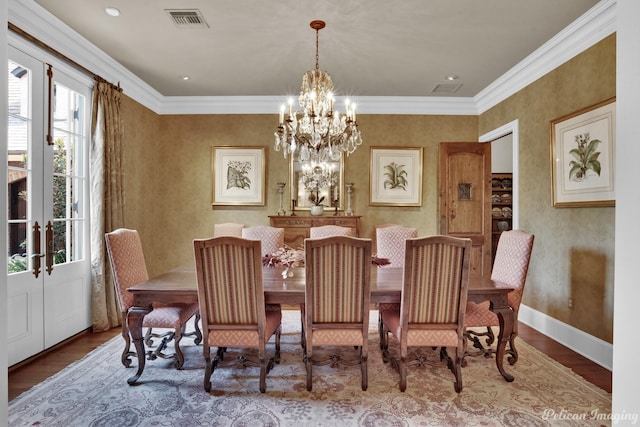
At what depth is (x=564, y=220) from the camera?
3404 mm

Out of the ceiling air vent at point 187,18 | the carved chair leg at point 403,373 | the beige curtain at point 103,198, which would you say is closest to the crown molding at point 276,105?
the beige curtain at point 103,198

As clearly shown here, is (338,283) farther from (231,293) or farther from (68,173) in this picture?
(68,173)

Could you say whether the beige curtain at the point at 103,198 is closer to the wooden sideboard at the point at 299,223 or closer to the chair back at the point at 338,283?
the wooden sideboard at the point at 299,223

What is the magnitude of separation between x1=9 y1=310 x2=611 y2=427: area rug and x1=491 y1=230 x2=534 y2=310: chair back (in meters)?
0.63

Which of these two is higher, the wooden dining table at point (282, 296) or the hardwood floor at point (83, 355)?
the wooden dining table at point (282, 296)

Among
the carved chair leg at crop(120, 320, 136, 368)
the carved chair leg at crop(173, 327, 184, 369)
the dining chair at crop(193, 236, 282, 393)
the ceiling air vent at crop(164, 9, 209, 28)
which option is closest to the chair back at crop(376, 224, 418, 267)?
the dining chair at crop(193, 236, 282, 393)

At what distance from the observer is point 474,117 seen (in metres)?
5.24

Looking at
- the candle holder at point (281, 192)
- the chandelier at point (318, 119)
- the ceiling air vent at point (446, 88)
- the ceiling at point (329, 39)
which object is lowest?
the candle holder at point (281, 192)

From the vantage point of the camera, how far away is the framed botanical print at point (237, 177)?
17.2 feet

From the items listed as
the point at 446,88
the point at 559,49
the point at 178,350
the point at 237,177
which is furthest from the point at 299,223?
the point at 559,49

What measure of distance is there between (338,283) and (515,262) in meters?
1.50

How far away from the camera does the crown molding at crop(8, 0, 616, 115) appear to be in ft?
9.44

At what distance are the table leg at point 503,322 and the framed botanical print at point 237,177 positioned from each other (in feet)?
11.7

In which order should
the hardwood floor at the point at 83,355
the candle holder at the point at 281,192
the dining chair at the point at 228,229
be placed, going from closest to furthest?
the hardwood floor at the point at 83,355 → the dining chair at the point at 228,229 → the candle holder at the point at 281,192
